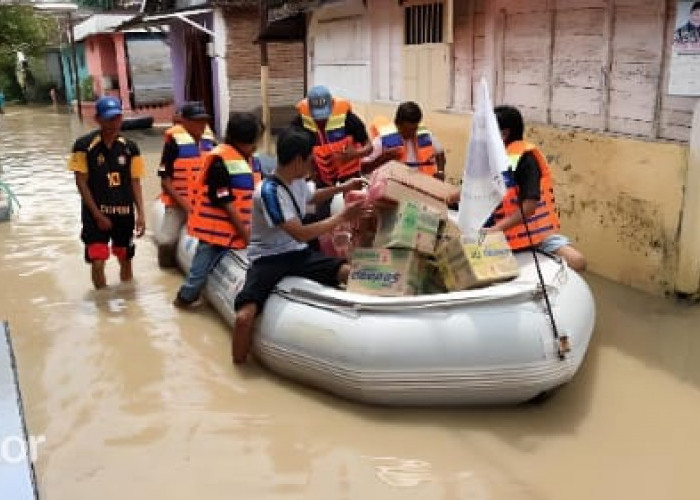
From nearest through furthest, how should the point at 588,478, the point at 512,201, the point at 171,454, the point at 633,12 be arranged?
the point at 588,478 < the point at 171,454 < the point at 512,201 < the point at 633,12

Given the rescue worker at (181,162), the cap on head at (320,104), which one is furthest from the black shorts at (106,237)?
the cap on head at (320,104)

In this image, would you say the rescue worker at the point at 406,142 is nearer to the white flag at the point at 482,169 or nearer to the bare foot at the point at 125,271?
the white flag at the point at 482,169

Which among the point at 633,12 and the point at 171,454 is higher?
the point at 633,12

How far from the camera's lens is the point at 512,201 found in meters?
4.84

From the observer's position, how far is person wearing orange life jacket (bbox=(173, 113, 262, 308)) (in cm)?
519

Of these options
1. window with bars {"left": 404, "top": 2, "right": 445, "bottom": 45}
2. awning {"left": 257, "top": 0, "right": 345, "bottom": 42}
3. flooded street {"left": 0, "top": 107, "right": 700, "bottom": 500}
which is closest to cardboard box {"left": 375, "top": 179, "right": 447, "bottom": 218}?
flooded street {"left": 0, "top": 107, "right": 700, "bottom": 500}

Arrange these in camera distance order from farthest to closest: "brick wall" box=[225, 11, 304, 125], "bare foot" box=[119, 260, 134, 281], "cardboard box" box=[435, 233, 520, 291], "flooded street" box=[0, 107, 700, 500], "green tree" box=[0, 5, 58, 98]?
"green tree" box=[0, 5, 58, 98]
"brick wall" box=[225, 11, 304, 125]
"bare foot" box=[119, 260, 134, 281]
"cardboard box" box=[435, 233, 520, 291]
"flooded street" box=[0, 107, 700, 500]

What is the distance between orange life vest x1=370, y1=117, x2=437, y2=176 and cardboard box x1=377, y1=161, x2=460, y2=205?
1336 millimetres

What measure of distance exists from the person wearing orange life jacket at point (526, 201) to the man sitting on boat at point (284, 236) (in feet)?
3.15

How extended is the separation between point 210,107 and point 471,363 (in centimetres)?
1578

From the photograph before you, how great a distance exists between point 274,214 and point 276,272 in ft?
1.39

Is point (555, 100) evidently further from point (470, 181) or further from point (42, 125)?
point (42, 125)

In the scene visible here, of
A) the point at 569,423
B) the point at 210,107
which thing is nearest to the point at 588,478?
the point at 569,423

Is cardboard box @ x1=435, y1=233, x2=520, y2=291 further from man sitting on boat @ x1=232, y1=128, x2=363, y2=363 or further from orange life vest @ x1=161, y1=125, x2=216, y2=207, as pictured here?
orange life vest @ x1=161, y1=125, x2=216, y2=207
